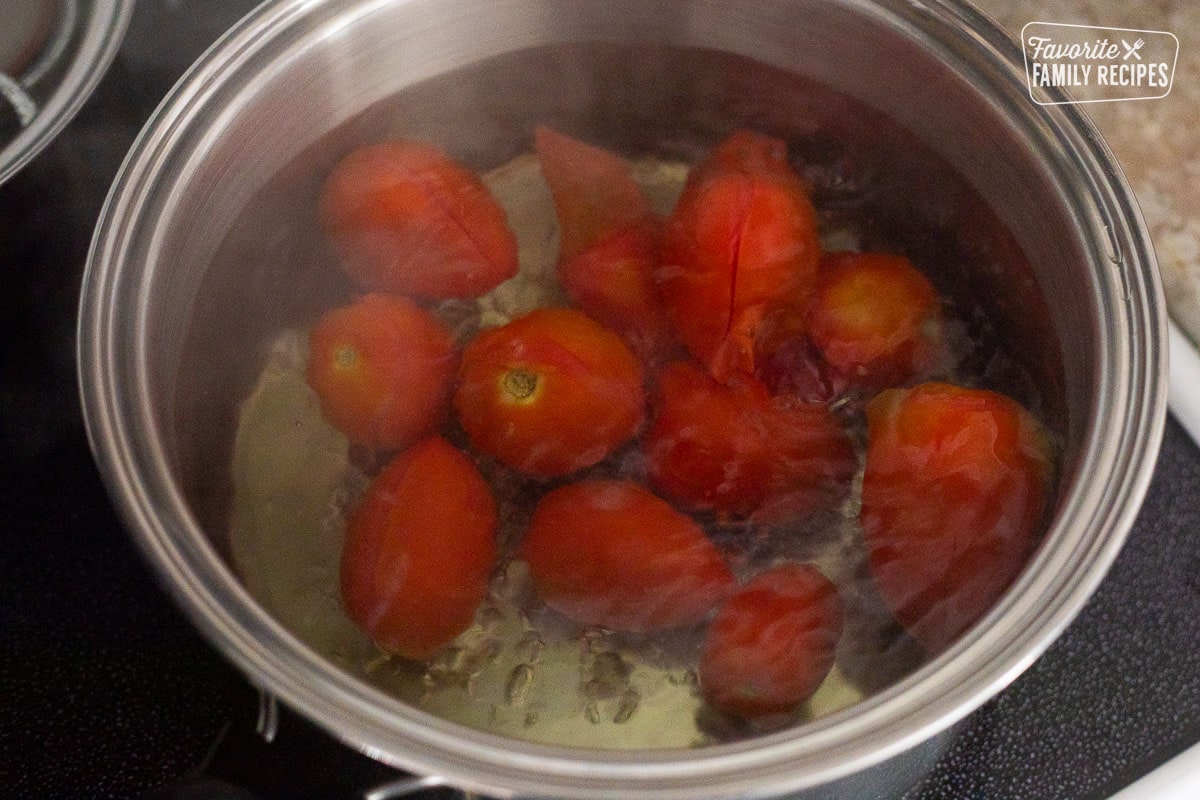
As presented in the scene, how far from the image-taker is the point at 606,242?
2.23 feet

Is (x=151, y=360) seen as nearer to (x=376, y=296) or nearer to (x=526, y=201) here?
(x=376, y=296)

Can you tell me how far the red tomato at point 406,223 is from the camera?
26.0 inches

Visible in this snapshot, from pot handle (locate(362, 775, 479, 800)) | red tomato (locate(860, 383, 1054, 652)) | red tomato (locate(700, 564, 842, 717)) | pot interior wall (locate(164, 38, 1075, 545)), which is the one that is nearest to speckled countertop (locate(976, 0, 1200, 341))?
pot interior wall (locate(164, 38, 1075, 545))

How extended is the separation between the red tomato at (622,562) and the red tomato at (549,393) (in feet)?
0.11

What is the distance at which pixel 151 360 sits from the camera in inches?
19.6

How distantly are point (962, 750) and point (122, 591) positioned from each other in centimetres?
56

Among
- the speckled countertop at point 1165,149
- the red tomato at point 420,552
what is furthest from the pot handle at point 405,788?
the speckled countertop at point 1165,149

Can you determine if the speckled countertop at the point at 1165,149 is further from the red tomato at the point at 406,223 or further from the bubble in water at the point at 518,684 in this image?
the bubble in water at the point at 518,684

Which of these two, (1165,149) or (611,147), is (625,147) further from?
(1165,149)

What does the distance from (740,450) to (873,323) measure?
132mm

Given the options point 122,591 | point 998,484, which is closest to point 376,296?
point 122,591

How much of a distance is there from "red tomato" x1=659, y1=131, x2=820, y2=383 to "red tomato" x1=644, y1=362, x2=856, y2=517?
0.08ft

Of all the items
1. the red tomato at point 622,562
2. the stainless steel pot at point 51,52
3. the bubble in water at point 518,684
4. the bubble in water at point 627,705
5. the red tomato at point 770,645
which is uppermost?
the stainless steel pot at point 51,52

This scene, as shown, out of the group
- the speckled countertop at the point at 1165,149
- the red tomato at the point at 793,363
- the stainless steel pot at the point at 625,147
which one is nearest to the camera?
the stainless steel pot at the point at 625,147
